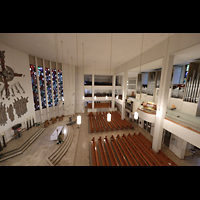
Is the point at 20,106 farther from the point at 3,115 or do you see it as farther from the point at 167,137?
the point at 167,137

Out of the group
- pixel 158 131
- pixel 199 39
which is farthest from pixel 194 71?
pixel 158 131

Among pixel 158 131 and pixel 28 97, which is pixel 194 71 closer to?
pixel 158 131

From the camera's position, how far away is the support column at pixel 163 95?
4840 mm

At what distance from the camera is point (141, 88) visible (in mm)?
10148

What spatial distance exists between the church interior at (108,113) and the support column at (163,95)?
1.8 inches

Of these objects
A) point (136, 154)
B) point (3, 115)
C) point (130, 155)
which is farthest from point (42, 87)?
point (136, 154)

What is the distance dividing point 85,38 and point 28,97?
7237 mm

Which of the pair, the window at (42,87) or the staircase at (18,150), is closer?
the staircase at (18,150)

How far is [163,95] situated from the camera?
5062 mm

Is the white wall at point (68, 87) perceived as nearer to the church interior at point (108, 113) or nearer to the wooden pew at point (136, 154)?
the church interior at point (108, 113)

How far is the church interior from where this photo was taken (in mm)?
4559

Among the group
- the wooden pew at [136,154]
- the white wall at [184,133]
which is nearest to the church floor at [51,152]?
the white wall at [184,133]

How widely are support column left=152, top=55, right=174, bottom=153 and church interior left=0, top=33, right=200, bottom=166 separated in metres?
0.05

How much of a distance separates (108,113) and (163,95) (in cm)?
367
